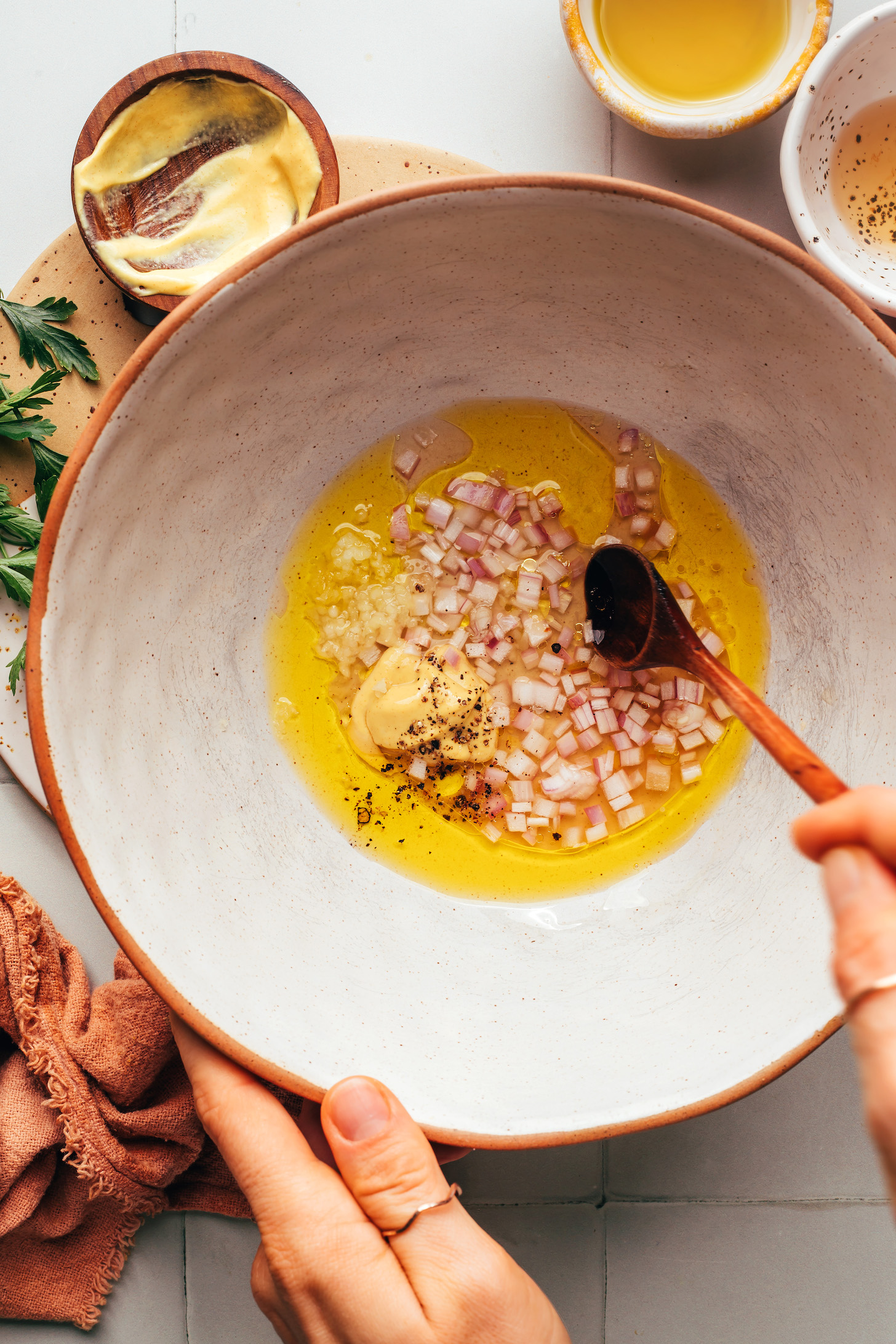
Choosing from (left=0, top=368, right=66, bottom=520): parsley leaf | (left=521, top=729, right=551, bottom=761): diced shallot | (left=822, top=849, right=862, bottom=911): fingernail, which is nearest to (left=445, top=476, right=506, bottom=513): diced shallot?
(left=521, top=729, right=551, bottom=761): diced shallot

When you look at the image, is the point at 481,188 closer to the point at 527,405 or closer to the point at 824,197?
the point at 527,405

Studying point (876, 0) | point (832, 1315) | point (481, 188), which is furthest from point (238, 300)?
point (832, 1315)

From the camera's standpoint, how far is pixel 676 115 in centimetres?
117

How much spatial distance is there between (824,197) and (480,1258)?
4.71 feet

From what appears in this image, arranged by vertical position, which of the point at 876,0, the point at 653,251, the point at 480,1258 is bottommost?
the point at 480,1258

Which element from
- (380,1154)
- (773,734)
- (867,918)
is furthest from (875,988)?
(380,1154)

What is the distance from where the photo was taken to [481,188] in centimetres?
98

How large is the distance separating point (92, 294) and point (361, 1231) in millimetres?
1228

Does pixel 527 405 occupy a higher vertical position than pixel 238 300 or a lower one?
lower

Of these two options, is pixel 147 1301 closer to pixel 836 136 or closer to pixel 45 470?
pixel 45 470

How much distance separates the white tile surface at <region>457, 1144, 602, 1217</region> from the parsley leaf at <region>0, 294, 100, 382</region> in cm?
131

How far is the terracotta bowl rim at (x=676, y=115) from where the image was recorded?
115 centimetres

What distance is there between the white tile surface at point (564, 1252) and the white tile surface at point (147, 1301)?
47cm

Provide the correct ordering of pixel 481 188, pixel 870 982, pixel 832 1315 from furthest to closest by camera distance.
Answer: pixel 832 1315 → pixel 481 188 → pixel 870 982
